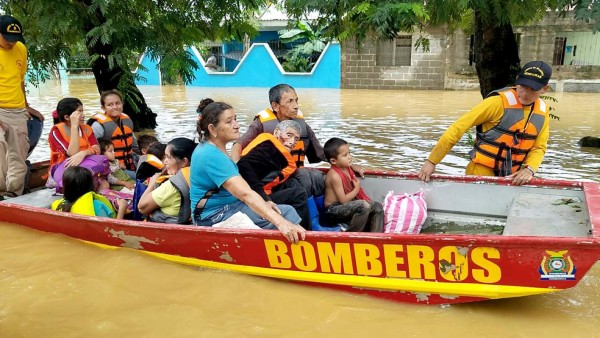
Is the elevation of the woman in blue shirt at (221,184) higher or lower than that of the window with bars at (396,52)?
lower

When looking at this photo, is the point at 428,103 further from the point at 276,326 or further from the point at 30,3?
the point at 276,326

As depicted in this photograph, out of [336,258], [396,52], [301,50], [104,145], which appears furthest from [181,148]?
[301,50]

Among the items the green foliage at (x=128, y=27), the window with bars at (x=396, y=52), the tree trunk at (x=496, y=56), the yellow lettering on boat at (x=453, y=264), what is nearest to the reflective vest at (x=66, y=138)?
the green foliage at (x=128, y=27)

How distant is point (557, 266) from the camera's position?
2787mm

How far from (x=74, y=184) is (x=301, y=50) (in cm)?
1980

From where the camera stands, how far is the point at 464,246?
9.56ft

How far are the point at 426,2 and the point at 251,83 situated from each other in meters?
20.4

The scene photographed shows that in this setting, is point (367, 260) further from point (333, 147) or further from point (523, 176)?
point (523, 176)

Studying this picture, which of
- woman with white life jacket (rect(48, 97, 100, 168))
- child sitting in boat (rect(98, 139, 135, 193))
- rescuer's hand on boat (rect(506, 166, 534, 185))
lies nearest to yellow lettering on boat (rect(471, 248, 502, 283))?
rescuer's hand on boat (rect(506, 166, 534, 185))

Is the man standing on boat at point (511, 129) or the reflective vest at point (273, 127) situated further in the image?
the reflective vest at point (273, 127)

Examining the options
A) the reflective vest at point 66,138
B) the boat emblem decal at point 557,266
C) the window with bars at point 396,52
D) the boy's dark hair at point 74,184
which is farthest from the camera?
the window with bars at point 396,52

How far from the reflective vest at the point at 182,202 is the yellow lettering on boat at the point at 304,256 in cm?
100

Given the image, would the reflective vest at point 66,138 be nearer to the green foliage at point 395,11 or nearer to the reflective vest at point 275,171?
the reflective vest at point 275,171

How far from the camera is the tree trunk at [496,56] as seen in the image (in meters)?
7.35
